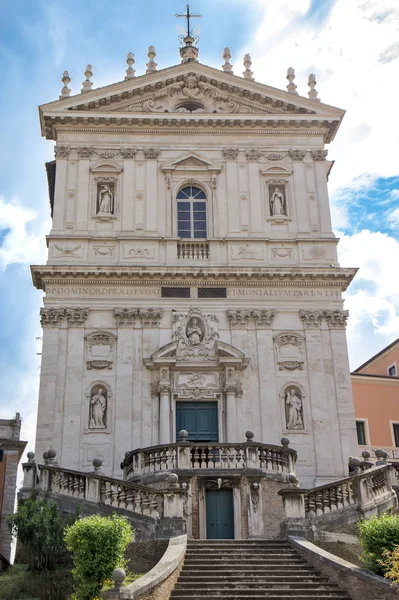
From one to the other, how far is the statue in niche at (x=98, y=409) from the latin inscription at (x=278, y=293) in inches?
232

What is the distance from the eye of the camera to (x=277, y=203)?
30719 mm

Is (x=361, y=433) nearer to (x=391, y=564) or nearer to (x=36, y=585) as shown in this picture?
(x=391, y=564)

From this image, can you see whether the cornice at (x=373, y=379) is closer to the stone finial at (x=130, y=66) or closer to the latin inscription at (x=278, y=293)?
the latin inscription at (x=278, y=293)

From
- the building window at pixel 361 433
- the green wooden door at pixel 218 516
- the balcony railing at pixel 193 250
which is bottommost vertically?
the green wooden door at pixel 218 516

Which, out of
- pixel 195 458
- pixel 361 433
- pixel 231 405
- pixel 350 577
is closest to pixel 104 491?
pixel 195 458

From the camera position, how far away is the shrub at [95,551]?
1520 centimetres

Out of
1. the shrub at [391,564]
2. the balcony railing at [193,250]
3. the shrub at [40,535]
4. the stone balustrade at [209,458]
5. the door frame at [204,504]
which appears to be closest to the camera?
the shrub at [391,564]

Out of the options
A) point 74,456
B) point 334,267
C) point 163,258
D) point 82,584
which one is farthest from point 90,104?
point 82,584

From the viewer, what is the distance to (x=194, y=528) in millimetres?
20922

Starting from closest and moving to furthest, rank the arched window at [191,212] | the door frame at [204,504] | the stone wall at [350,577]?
the stone wall at [350,577], the door frame at [204,504], the arched window at [191,212]

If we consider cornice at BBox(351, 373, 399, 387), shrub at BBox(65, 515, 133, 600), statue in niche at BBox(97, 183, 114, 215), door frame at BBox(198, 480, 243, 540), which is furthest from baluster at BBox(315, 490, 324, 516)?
cornice at BBox(351, 373, 399, 387)

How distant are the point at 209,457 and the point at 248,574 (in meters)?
5.19

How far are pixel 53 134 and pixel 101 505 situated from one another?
17.4m

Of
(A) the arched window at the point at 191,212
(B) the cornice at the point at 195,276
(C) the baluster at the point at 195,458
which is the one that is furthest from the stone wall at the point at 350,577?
(A) the arched window at the point at 191,212
